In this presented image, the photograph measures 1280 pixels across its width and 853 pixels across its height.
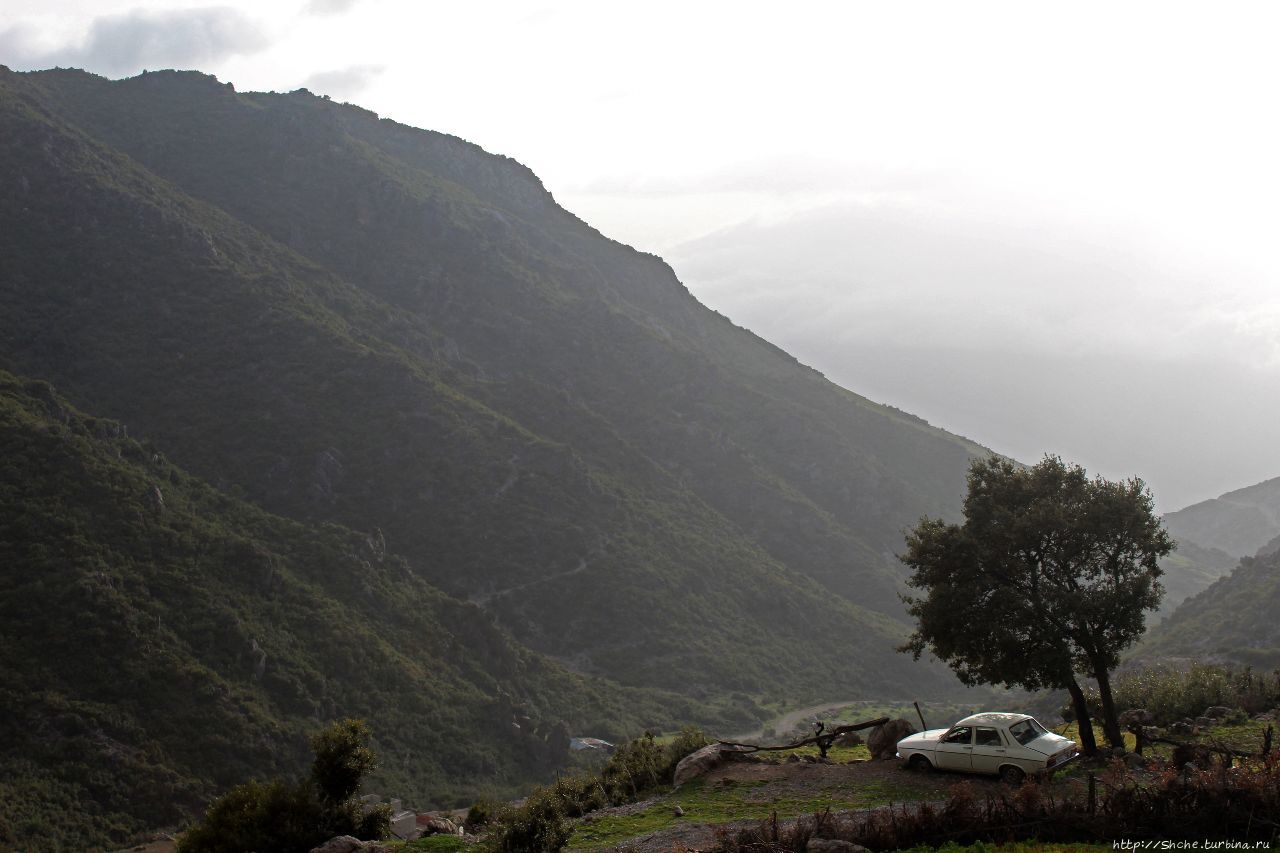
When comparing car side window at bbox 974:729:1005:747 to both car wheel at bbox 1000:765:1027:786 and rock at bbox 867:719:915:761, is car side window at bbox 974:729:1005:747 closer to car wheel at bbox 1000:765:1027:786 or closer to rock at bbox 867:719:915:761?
car wheel at bbox 1000:765:1027:786

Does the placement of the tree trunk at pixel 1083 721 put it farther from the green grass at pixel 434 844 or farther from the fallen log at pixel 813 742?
the green grass at pixel 434 844

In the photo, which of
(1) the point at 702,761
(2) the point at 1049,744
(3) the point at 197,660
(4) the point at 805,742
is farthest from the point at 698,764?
(3) the point at 197,660

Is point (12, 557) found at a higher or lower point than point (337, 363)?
lower

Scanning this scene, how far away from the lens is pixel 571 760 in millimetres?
56438

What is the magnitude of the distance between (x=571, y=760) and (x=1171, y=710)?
38.7 m

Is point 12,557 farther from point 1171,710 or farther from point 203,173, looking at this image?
point 203,173

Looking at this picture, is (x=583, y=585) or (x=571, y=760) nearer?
(x=571, y=760)

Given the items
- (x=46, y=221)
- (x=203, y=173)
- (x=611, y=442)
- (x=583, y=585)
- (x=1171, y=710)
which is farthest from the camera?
(x=203, y=173)

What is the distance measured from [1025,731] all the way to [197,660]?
44275mm

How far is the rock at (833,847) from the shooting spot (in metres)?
13.2

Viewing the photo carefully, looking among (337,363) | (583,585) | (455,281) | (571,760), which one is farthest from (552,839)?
(455,281)

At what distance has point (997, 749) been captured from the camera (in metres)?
18.7

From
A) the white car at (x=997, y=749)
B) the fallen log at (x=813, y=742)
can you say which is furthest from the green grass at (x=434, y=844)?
the white car at (x=997, y=749)

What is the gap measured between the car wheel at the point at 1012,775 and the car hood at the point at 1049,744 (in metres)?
0.56
